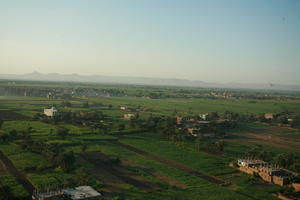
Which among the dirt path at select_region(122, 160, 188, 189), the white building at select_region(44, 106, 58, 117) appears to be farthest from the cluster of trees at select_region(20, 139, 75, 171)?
the white building at select_region(44, 106, 58, 117)

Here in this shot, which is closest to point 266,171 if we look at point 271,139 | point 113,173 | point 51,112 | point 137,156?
point 137,156

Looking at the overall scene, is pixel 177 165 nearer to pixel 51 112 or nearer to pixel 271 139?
pixel 271 139

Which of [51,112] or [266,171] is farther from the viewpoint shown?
[51,112]

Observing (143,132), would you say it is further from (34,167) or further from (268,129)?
(268,129)

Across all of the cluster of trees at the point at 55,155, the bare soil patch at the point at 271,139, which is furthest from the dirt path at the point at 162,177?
the bare soil patch at the point at 271,139

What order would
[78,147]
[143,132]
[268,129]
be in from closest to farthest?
1. [78,147]
2. [143,132]
3. [268,129]

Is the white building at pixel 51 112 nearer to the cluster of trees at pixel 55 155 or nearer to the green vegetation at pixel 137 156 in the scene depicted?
the green vegetation at pixel 137 156

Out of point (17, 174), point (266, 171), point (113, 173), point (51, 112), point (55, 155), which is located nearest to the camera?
point (17, 174)

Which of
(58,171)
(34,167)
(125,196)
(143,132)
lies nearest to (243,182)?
(125,196)
